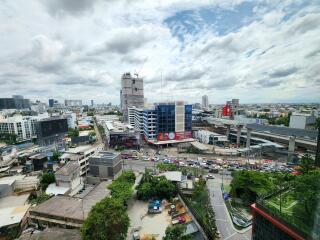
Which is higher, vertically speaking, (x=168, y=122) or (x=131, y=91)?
(x=131, y=91)

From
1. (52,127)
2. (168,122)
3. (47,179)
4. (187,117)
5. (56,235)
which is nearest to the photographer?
(56,235)

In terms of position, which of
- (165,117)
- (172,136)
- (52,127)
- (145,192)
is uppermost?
(165,117)

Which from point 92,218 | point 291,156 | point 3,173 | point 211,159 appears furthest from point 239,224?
point 3,173

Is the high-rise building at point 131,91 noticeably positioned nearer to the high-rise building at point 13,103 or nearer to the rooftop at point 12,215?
the rooftop at point 12,215

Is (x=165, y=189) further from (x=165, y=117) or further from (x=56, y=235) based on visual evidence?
(x=165, y=117)

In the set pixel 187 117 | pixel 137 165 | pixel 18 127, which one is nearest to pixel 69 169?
pixel 137 165

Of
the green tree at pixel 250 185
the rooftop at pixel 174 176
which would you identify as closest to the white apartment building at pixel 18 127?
the rooftop at pixel 174 176
